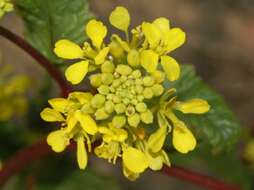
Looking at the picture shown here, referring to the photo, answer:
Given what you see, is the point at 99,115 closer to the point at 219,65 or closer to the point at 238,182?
the point at 238,182

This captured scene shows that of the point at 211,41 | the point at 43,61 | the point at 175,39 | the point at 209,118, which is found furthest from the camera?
the point at 211,41

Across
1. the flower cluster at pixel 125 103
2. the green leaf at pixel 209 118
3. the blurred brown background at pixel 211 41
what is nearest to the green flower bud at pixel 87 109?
the flower cluster at pixel 125 103

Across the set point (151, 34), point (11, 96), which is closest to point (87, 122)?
point (151, 34)

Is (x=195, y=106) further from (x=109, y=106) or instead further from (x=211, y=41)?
(x=211, y=41)

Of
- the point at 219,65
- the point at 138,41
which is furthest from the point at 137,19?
the point at 138,41

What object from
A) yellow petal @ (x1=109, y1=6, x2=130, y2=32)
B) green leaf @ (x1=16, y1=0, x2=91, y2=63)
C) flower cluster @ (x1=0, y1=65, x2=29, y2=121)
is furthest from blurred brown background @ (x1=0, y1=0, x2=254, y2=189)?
yellow petal @ (x1=109, y1=6, x2=130, y2=32)

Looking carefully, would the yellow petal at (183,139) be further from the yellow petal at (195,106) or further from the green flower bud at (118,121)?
the green flower bud at (118,121)
